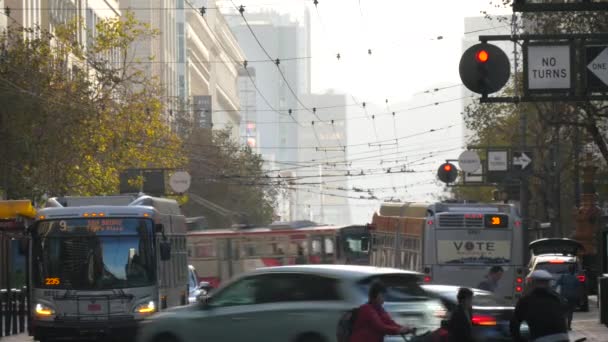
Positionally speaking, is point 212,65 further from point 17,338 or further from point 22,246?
point 22,246

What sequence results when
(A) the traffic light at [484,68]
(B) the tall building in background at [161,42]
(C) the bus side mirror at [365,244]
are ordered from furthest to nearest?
(B) the tall building in background at [161,42] → (C) the bus side mirror at [365,244] → (A) the traffic light at [484,68]

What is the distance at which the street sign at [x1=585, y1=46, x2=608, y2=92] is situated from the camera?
2050 cm

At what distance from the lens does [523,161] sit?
57.0 metres

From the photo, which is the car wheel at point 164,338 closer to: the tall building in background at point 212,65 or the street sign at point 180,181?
the street sign at point 180,181

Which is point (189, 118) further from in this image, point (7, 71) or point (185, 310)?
point (185, 310)

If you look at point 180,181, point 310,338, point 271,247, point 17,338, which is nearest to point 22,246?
point 17,338

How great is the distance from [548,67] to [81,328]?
10112 mm

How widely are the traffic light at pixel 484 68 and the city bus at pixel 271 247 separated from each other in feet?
108

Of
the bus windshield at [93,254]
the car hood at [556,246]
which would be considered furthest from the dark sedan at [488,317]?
the car hood at [556,246]

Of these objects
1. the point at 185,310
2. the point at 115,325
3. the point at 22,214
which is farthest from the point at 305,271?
the point at 22,214

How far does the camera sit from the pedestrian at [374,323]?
14.8 metres

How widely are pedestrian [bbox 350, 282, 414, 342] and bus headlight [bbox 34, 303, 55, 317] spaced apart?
41.5ft

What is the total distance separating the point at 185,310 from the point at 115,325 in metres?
7.28

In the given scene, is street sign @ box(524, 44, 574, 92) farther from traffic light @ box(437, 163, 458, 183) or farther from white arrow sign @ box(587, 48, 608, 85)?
traffic light @ box(437, 163, 458, 183)
